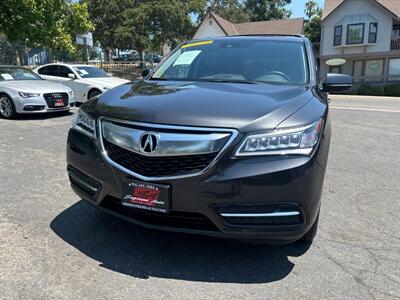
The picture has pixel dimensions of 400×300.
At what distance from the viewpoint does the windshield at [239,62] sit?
12.6 ft

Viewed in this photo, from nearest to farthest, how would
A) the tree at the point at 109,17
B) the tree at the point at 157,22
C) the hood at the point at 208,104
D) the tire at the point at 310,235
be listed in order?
the hood at the point at 208,104 → the tire at the point at 310,235 → the tree at the point at 157,22 → the tree at the point at 109,17

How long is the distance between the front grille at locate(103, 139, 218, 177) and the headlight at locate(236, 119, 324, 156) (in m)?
0.22

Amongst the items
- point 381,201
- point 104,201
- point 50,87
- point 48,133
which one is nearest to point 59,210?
point 104,201

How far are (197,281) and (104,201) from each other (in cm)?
92

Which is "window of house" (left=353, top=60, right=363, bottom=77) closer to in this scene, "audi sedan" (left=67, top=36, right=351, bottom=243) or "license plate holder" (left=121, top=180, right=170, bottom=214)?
"audi sedan" (left=67, top=36, right=351, bottom=243)

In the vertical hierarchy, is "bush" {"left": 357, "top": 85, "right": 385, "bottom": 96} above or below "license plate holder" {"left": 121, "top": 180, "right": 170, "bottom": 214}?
below

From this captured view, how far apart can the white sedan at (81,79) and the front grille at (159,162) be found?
32.0 feet

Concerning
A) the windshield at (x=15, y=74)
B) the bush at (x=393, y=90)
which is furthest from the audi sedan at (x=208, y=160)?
the bush at (x=393, y=90)

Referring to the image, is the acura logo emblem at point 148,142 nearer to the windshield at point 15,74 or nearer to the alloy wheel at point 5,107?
the alloy wheel at point 5,107

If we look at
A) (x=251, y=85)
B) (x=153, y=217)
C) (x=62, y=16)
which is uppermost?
(x=62, y=16)

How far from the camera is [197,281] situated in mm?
2760

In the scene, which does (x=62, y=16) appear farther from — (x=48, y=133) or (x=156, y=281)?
(x=156, y=281)

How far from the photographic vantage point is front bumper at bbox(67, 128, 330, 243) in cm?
250

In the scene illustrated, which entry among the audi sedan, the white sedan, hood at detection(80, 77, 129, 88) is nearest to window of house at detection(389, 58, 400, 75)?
the white sedan
